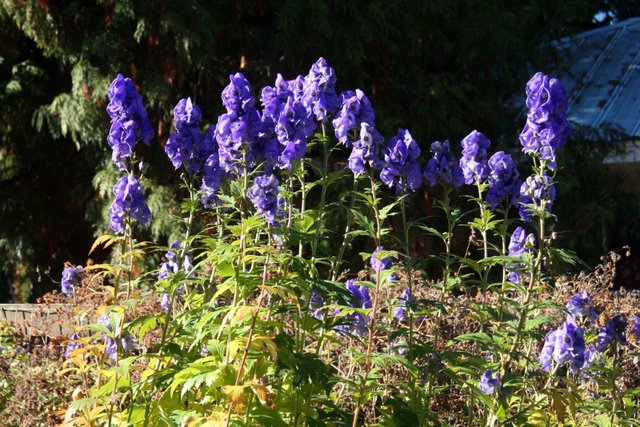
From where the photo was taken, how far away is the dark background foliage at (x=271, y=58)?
32.4 ft

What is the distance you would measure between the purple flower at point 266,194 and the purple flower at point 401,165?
48cm

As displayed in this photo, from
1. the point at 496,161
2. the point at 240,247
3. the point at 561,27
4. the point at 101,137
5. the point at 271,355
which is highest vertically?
the point at 561,27

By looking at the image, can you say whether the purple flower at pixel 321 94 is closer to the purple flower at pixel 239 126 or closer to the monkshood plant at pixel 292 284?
the monkshood plant at pixel 292 284

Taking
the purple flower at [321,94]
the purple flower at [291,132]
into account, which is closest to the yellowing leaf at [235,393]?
the purple flower at [291,132]

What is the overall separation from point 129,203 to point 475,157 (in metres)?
1.43

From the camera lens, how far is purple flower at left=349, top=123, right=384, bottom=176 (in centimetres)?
389

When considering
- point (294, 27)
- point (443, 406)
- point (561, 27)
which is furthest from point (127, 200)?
point (561, 27)

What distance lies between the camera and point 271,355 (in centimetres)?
334

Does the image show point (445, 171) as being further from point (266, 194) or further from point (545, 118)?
point (266, 194)

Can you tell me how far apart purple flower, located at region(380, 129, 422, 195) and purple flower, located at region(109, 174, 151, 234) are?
92 centimetres

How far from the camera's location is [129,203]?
3.87m

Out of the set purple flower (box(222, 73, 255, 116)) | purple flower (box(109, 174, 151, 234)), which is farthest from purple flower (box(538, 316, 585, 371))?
purple flower (box(109, 174, 151, 234))

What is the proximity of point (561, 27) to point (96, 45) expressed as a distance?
5250 millimetres

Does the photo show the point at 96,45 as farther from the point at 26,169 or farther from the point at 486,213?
the point at 486,213
